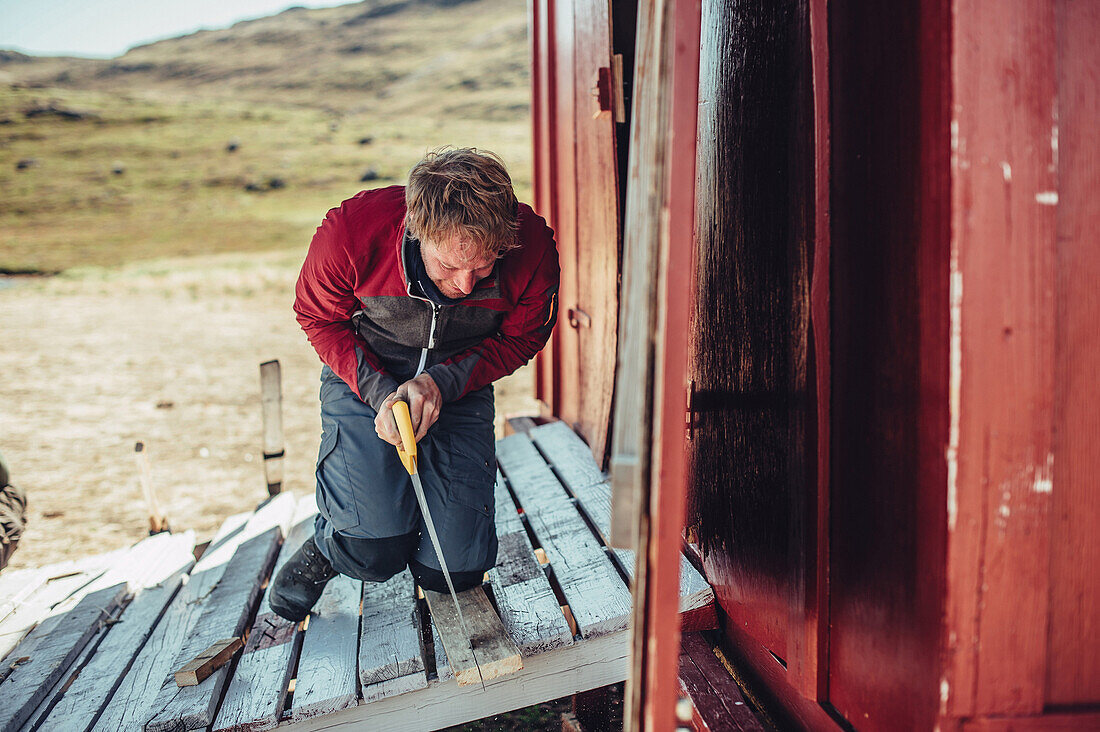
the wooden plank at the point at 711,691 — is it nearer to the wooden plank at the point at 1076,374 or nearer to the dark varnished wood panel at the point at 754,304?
the dark varnished wood panel at the point at 754,304

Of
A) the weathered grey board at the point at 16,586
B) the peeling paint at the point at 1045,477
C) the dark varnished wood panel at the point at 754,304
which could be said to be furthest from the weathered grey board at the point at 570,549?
the weathered grey board at the point at 16,586

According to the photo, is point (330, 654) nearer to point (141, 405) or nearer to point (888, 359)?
point (888, 359)

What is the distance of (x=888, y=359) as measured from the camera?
1.37 meters

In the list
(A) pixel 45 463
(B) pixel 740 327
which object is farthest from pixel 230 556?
(A) pixel 45 463

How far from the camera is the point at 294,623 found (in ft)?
8.00

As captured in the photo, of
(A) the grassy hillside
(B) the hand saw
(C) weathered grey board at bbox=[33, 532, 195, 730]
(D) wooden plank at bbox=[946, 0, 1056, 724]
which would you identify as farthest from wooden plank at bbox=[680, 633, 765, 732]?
(A) the grassy hillside

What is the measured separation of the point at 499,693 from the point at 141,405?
22.9ft

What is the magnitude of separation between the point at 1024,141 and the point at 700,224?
1.21m

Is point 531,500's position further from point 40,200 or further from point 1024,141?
point 40,200

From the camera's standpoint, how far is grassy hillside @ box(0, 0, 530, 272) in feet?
91.2

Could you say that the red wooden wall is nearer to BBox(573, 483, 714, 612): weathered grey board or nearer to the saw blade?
BBox(573, 483, 714, 612): weathered grey board

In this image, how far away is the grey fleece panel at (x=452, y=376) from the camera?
7.57 ft

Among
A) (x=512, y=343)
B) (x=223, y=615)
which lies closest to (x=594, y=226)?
(x=512, y=343)

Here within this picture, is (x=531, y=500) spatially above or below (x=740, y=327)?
below
